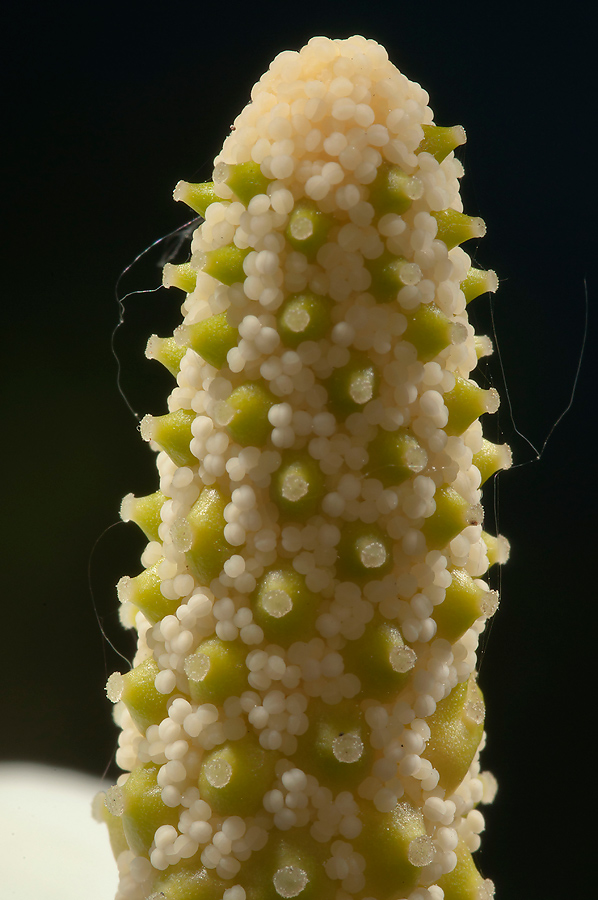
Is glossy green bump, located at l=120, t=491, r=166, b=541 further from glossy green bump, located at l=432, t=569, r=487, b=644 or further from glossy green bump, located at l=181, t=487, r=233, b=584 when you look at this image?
glossy green bump, located at l=432, t=569, r=487, b=644

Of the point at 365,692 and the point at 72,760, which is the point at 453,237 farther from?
the point at 72,760

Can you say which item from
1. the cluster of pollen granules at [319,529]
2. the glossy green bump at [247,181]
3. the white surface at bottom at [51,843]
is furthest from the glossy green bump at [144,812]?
the glossy green bump at [247,181]

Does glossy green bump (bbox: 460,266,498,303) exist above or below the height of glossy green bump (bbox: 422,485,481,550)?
above

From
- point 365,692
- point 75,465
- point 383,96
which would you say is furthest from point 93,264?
point 365,692

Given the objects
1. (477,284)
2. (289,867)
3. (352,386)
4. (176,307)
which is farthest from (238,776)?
(176,307)

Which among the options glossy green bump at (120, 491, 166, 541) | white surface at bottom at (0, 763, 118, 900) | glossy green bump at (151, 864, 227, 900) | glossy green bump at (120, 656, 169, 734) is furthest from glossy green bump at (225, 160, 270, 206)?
white surface at bottom at (0, 763, 118, 900)

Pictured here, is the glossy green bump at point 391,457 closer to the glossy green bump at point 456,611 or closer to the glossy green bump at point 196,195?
the glossy green bump at point 456,611

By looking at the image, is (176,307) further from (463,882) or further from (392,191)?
(463,882)
